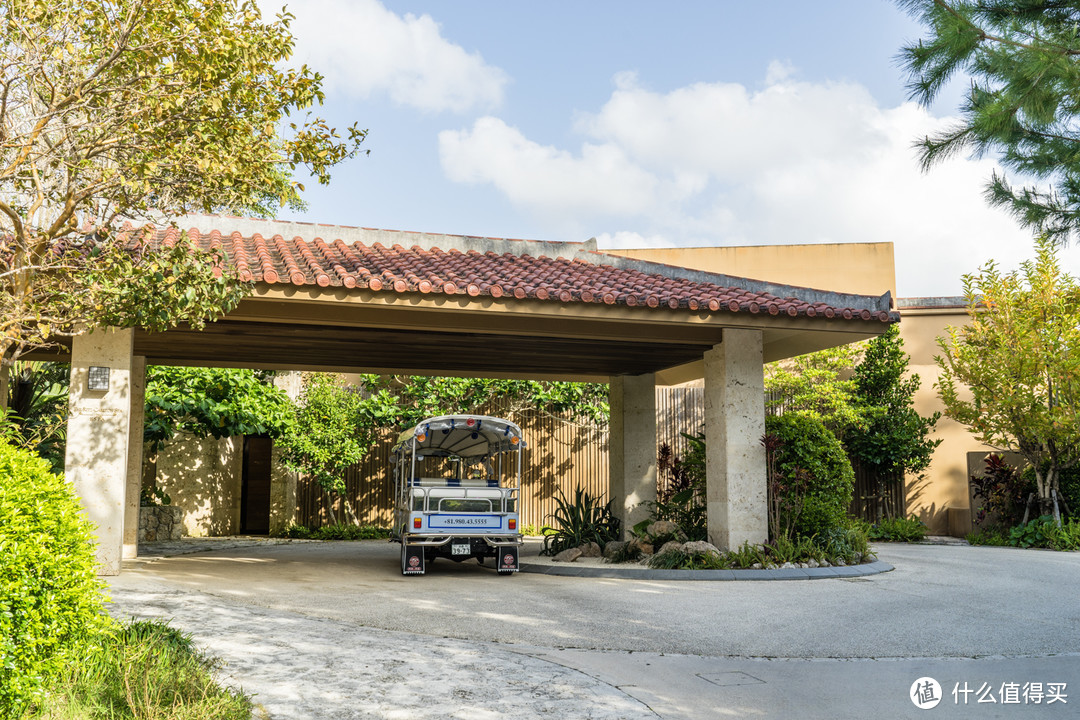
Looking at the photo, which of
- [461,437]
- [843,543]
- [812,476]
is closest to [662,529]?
[812,476]

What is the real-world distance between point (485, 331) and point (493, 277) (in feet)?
2.61

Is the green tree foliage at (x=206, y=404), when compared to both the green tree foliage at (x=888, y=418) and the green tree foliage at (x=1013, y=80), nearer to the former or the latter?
the green tree foliage at (x=888, y=418)

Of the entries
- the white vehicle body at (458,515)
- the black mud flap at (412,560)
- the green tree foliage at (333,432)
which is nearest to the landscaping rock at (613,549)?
the white vehicle body at (458,515)

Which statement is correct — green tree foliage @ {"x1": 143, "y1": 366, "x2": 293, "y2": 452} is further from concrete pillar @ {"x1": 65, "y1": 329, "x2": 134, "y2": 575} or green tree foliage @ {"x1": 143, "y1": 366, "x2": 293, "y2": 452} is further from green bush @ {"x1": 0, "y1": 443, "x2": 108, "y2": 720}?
green bush @ {"x1": 0, "y1": 443, "x2": 108, "y2": 720}

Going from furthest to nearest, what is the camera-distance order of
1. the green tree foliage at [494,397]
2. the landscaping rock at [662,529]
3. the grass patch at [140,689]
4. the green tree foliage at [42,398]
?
the green tree foliage at [494,397]
the green tree foliage at [42,398]
the landscaping rock at [662,529]
the grass patch at [140,689]

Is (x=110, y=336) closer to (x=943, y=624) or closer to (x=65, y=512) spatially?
(x=65, y=512)

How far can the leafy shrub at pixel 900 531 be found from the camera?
1795cm

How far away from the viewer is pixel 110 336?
11055mm

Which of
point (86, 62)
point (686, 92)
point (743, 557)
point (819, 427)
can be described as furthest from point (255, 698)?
point (686, 92)

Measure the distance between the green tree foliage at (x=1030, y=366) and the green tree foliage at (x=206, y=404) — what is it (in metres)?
14.3

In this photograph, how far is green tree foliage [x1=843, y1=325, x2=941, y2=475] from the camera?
61.7 feet

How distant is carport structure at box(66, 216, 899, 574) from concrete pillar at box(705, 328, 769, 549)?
0.07ft

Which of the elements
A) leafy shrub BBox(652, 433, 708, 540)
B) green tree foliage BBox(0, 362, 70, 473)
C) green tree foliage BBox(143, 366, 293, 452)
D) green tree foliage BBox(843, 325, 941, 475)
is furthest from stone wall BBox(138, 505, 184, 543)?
green tree foliage BBox(843, 325, 941, 475)

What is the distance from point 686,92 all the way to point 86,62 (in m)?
15.0
